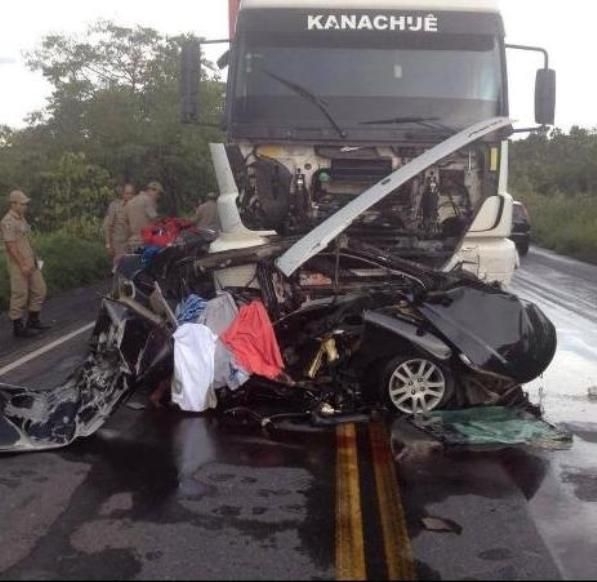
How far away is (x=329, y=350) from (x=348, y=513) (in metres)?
2.26

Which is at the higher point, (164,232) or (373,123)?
(373,123)

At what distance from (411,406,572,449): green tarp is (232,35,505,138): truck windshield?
9.74 feet

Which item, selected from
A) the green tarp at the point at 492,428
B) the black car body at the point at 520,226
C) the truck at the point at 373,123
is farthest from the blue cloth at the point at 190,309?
Answer: the black car body at the point at 520,226

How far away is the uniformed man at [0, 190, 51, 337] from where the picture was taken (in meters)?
10.6

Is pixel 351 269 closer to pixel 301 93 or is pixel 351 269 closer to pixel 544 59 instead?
pixel 301 93

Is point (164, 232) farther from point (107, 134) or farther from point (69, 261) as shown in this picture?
point (107, 134)

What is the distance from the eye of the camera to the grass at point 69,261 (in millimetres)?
15977

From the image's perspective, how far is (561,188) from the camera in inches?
2039

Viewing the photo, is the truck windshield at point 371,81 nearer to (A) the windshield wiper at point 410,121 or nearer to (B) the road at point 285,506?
(A) the windshield wiper at point 410,121

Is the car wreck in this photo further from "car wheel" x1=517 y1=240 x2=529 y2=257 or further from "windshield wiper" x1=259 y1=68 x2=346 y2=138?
"car wheel" x1=517 y1=240 x2=529 y2=257

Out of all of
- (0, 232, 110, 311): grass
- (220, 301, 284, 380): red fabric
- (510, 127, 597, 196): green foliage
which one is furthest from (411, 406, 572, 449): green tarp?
(510, 127, 597, 196): green foliage

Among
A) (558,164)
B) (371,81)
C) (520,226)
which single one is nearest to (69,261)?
(371,81)

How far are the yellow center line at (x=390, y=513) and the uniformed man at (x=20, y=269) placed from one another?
5802 mm

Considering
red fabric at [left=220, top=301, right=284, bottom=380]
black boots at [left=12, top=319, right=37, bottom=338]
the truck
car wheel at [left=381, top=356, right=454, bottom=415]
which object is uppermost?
the truck
